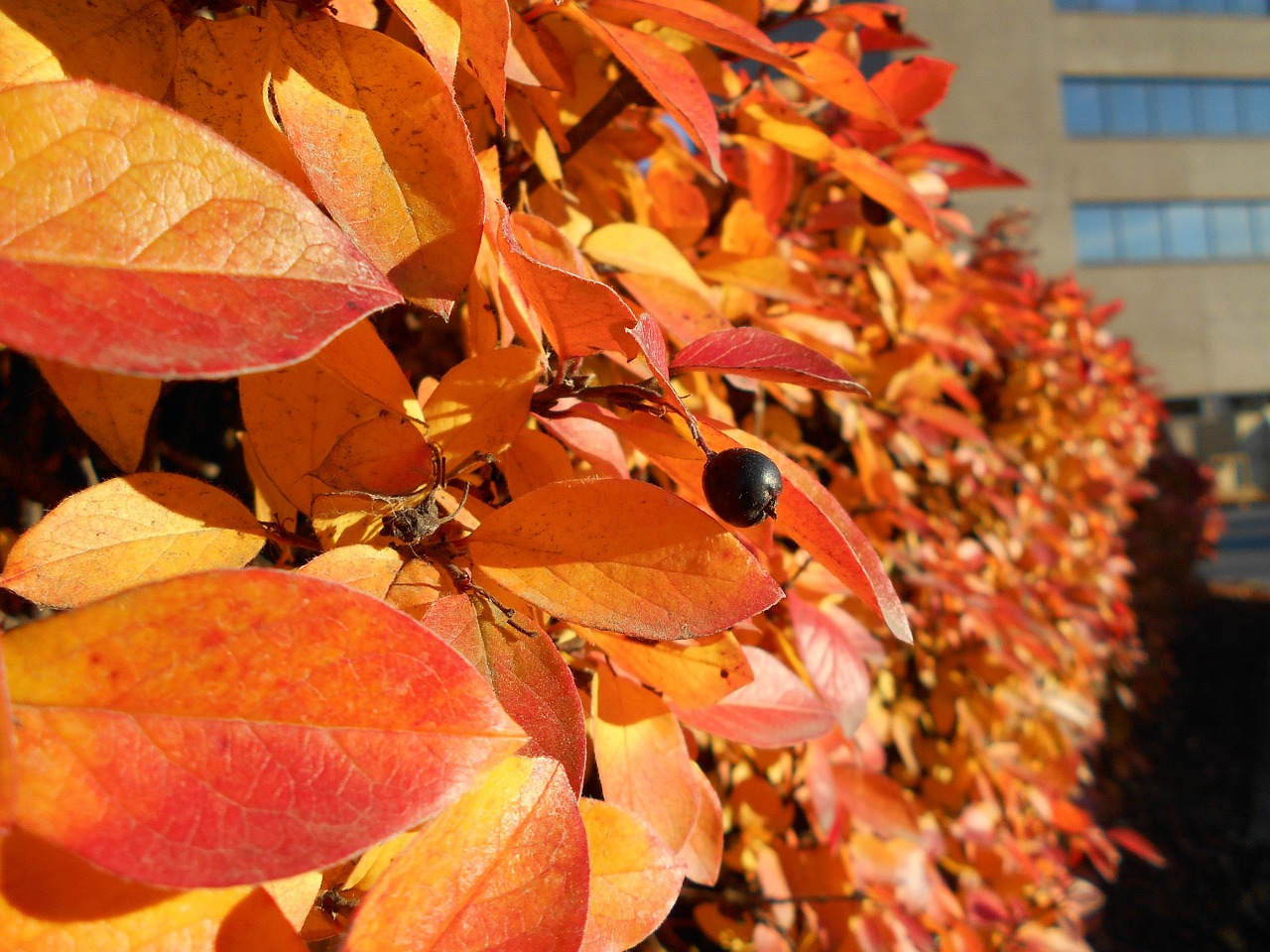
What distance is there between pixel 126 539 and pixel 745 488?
0.25 m

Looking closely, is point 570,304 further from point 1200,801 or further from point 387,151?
point 1200,801

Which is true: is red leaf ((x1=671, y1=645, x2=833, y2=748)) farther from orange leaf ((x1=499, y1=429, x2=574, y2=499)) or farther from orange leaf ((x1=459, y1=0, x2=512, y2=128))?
orange leaf ((x1=459, y1=0, x2=512, y2=128))

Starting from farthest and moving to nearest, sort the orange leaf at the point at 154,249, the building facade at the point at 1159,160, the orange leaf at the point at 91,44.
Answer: the building facade at the point at 1159,160, the orange leaf at the point at 91,44, the orange leaf at the point at 154,249

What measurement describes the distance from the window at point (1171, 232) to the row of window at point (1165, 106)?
4.94 ft

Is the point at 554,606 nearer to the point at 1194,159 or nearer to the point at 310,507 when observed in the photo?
the point at 310,507

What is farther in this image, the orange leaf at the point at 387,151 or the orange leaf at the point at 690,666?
the orange leaf at the point at 690,666

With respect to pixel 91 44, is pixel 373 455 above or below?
below

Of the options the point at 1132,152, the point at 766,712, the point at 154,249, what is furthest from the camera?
the point at 1132,152

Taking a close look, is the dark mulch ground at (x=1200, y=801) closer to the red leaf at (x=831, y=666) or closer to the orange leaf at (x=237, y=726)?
the red leaf at (x=831, y=666)

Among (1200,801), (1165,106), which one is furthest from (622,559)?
(1165,106)

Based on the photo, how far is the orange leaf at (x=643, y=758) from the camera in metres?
0.52

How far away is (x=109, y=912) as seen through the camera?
0.92 feet

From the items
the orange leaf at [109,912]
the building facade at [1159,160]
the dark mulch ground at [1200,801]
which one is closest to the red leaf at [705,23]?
the orange leaf at [109,912]

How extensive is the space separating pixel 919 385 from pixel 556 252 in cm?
98
